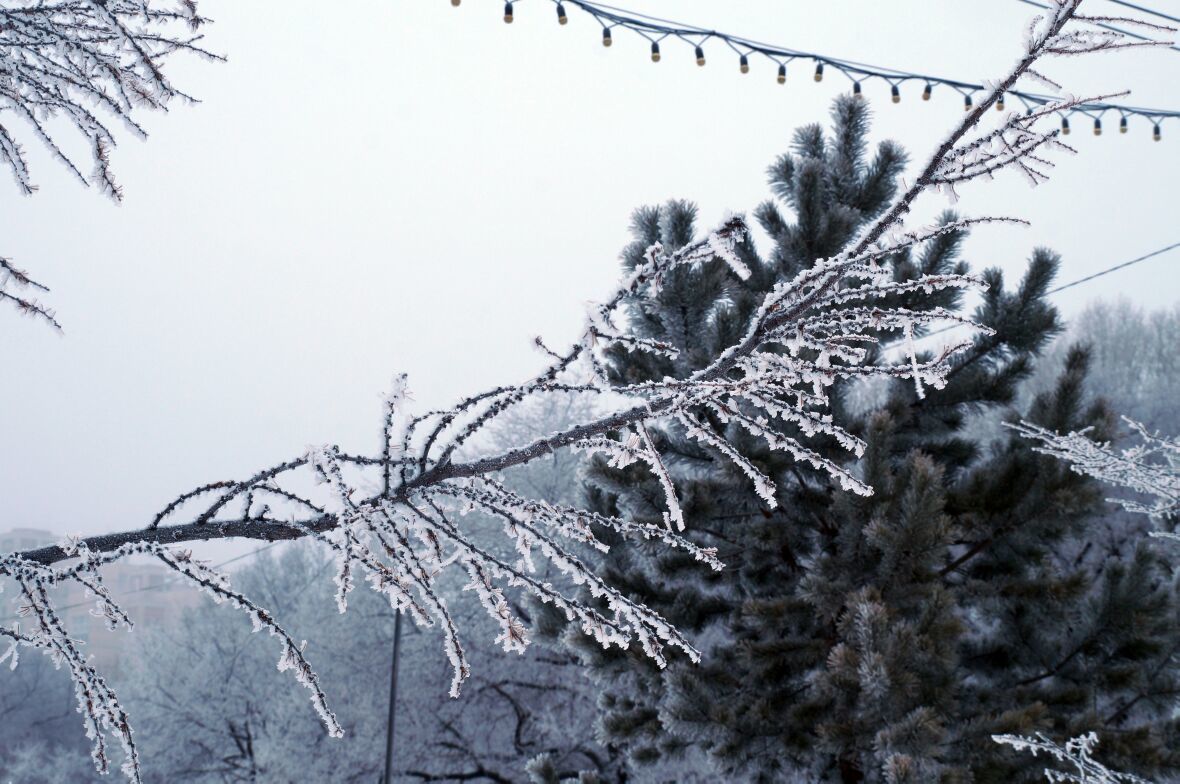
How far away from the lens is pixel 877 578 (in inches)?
205

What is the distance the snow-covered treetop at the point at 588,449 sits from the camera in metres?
1.16

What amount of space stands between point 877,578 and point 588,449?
4.25 meters

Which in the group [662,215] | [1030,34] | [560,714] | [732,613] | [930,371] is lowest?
[560,714]

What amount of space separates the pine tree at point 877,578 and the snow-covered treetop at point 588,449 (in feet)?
11.5

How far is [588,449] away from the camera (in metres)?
1.48

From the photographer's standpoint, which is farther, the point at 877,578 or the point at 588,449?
the point at 877,578

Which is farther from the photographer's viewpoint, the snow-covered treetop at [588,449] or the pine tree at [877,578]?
the pine tree at [877,578]

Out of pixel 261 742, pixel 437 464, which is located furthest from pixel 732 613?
A: pixel 261 742

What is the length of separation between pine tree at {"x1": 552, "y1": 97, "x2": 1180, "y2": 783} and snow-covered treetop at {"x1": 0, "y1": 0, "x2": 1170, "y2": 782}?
351 centimetres

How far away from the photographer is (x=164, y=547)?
163 centimetres

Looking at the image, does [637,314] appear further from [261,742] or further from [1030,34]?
[261,742]

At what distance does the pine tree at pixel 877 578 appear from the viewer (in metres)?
4.87

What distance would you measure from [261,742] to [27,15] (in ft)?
45.6

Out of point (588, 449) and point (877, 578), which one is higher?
point (588, 449)
